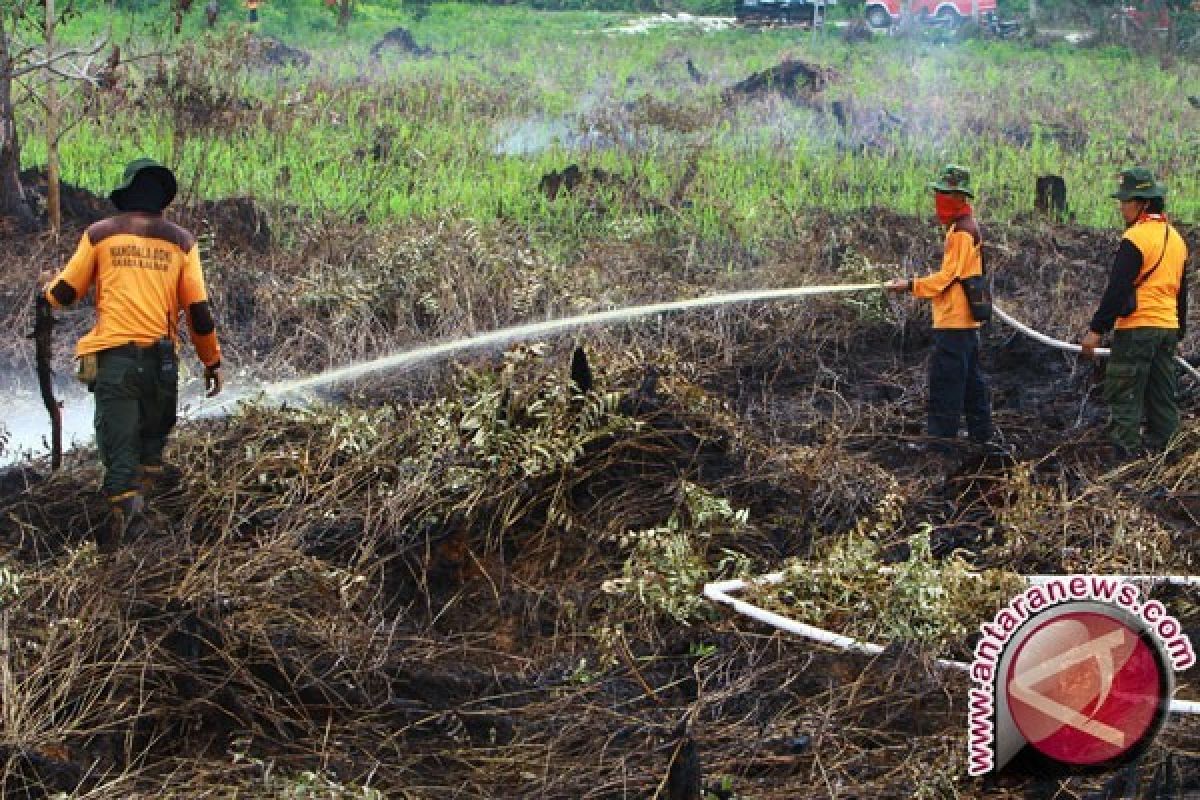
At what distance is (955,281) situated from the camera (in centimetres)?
777

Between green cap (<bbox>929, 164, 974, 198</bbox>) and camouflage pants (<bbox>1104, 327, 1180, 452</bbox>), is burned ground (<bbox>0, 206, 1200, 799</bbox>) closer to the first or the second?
camouflage pants (<bbox>1104, 327, 1180, 452</bbox>)

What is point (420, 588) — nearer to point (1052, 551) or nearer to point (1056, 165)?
point (1052, 551)

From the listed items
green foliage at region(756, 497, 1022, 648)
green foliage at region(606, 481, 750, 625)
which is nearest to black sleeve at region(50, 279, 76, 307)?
green foliage at region(606, 481, 750, 625)

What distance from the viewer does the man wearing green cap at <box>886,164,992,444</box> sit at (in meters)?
7.76

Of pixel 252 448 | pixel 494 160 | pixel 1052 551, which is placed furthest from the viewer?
pixel 494 160

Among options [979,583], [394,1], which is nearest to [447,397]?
[979,583]

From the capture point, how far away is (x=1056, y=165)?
13.2m

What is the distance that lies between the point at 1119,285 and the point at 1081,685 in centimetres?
376

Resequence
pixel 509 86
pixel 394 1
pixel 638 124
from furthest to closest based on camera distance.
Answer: pixel 394 1 < pixel 509 86 < pixel 638 124

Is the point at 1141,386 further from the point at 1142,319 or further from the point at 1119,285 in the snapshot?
the point at 1119,285

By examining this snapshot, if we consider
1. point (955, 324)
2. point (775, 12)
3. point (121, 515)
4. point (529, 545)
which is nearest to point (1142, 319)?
point (955, 324)

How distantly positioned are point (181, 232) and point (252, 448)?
1.02 m

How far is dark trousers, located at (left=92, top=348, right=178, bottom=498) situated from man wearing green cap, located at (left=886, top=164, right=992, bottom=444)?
3533 mm

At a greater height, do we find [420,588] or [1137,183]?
[1137,183]
